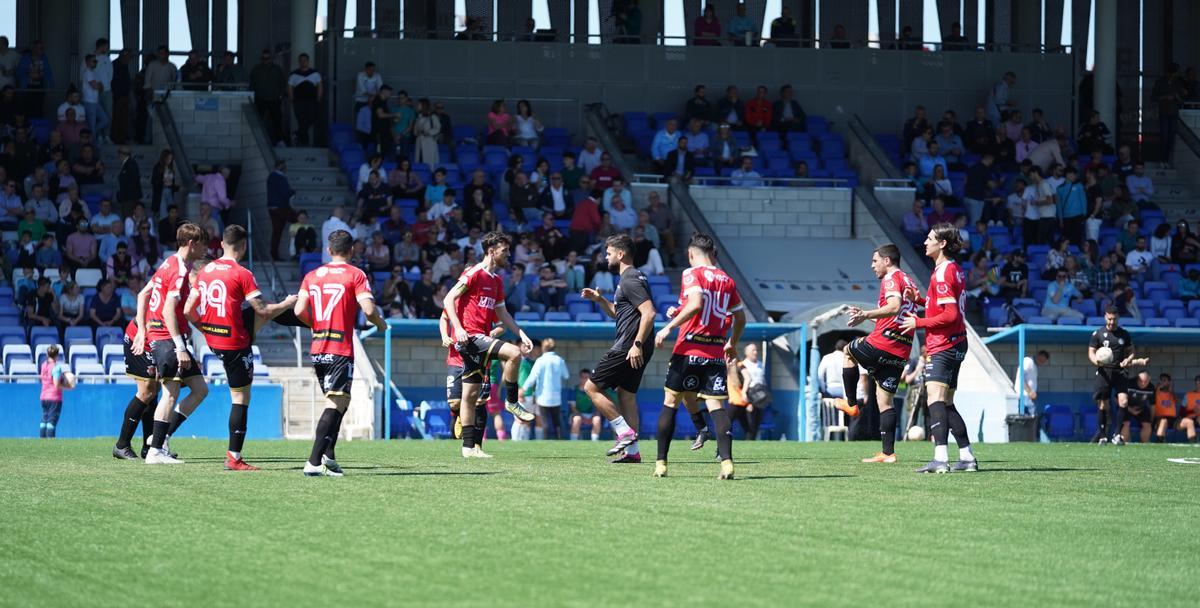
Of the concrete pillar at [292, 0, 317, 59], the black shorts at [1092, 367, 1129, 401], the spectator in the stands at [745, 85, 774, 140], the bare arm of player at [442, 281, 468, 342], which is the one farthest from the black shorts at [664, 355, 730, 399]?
the concrete pillar at [292, 0, 317, 59]

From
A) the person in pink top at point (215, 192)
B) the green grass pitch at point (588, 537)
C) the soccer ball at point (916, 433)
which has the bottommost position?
the soccer ball at point (916, 433)

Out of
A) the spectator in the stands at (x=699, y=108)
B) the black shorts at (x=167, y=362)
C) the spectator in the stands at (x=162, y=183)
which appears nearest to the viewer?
the black shorts at (x=167, y=362)

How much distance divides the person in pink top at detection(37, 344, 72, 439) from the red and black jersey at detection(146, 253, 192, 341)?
26.1 ft

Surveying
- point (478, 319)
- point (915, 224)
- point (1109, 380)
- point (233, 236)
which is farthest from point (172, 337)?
point (915, 224)

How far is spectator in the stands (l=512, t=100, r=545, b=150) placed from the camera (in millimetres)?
31609

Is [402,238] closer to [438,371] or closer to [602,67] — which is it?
[438,371]

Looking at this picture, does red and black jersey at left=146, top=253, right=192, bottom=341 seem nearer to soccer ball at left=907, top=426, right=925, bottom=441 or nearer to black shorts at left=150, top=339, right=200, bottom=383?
black shorts at left=150, top=339, right=200, bottom=383

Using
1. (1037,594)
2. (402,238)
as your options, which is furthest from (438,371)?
(1037,594)

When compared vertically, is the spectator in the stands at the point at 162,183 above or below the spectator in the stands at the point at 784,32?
below

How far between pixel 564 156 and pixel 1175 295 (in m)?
10.9

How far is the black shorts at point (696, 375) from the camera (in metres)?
12.4

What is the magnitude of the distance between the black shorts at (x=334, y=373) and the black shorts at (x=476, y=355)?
2405 millimetres

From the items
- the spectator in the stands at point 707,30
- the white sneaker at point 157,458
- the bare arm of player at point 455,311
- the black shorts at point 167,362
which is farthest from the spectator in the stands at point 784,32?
the white sneaker at point 157,458

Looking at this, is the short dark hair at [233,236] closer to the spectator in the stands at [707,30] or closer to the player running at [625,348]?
the player running at [625,348]
